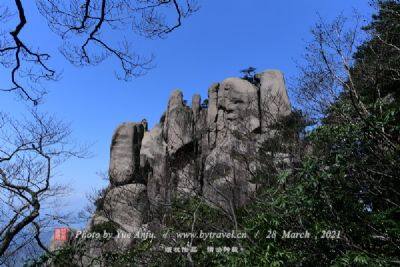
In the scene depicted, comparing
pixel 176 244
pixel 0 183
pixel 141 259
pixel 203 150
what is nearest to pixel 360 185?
pixel 176 244

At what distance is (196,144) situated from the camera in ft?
69.3

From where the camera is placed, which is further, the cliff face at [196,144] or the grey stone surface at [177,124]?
the grey stone surface at [177,124]

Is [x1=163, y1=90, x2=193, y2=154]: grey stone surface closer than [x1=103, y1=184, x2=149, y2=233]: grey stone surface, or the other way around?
[x1=103, y1=184, x2=149, y2=233]: grey stone surface

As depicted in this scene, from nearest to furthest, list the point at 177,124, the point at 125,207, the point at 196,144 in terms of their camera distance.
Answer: the point at 125,207 → the point at 196,144 → the point at 177,124

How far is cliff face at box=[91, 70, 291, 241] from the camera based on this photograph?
53.2 ft

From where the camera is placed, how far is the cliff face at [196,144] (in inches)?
638

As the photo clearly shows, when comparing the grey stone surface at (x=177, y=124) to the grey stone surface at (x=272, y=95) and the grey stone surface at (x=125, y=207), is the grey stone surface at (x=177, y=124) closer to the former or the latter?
the grey stone surface at (x=125, y=207)

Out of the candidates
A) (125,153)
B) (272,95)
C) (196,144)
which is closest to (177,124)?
(196,144)

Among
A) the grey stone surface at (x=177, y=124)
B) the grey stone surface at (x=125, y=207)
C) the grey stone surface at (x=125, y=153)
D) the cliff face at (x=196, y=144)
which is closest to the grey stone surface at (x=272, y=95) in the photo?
the cliff face at (x=196, y=144)

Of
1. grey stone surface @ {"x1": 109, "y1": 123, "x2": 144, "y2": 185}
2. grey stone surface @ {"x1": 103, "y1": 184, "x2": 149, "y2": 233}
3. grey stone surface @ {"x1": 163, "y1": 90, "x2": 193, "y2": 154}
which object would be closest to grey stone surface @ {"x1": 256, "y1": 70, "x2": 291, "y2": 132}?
grey stone surface @ {"x1": 163, "y1": 90, "x2": 193, "y2": 154}

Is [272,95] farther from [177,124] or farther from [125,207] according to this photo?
[125,207]

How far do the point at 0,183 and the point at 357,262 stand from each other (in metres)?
6.02

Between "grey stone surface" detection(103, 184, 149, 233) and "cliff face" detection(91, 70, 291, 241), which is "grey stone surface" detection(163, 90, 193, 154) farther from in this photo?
"grey stone surface" detection(103, 184, 149, 233)

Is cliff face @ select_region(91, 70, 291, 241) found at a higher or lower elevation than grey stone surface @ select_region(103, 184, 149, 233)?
higher
